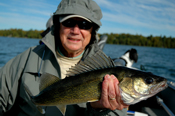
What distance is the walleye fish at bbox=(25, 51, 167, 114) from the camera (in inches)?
81.2

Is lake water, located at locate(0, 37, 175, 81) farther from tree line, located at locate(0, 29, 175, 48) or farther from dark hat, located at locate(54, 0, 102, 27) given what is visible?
tree line, located at locate(0, 29, 175, 48)

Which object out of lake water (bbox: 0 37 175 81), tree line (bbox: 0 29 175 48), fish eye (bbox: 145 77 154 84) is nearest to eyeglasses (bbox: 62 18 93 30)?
fish eye (bbox: 145 77 154 84)

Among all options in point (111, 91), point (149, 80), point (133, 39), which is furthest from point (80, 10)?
point (133, 39)

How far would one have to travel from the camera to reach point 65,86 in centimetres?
220

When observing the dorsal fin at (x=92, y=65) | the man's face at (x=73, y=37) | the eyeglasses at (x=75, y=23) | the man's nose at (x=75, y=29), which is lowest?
the dorsal fin at (x=92, y=65)

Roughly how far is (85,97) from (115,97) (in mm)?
439

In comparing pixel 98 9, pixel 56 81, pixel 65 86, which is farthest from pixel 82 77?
pixel 98 9

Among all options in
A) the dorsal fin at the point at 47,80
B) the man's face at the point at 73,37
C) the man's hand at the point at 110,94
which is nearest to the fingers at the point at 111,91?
the man's hand at the point at 110,94

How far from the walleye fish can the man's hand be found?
2.8 inches

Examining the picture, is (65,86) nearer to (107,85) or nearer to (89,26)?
(107,85)

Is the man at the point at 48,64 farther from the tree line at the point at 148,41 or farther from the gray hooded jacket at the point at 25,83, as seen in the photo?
the tree line at the point at 148,41

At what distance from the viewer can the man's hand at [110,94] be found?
6.73 feet

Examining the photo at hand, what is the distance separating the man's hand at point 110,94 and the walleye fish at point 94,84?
0.07 m

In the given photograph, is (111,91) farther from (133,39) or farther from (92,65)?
(133,39)
